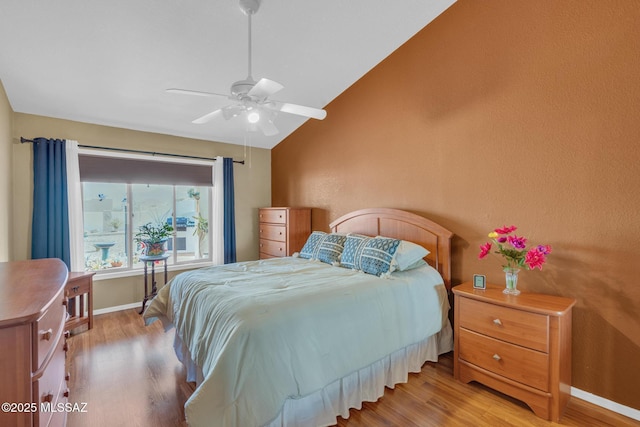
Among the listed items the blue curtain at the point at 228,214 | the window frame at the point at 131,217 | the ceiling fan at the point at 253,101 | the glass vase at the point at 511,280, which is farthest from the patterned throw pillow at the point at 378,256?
the window frame at the point at 131,217

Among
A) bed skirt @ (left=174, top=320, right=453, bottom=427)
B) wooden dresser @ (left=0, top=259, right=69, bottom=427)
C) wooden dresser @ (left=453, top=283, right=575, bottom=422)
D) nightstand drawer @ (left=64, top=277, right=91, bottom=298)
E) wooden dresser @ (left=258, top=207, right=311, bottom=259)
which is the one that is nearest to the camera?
wooden dresser @ (left=0, top=259, right=69, bottom=427)

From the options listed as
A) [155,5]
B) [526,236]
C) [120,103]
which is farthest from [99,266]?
[526,236]

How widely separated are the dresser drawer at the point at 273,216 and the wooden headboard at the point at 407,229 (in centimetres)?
90

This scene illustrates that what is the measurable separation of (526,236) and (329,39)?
248cm

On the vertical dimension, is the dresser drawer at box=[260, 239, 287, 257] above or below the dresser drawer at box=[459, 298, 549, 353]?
above

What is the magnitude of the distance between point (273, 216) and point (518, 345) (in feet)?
11.1

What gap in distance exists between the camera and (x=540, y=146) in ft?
7.30

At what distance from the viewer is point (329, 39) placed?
9.23 ft

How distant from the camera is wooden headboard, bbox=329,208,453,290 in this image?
273 cm

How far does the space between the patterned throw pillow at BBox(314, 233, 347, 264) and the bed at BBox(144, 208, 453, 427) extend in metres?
0.14

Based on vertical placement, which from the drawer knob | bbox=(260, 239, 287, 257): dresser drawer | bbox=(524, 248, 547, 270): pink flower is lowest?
bbox=(260, 239, 287, 257): dresser drawer

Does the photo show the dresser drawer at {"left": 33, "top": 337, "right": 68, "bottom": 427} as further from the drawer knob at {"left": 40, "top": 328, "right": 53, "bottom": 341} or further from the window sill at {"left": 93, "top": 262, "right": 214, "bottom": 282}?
the window sill at {"left": 93, "top": 262, "right": 214, "bottom": 282}

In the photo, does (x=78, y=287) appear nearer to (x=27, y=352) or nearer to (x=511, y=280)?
(x=27, y=352)

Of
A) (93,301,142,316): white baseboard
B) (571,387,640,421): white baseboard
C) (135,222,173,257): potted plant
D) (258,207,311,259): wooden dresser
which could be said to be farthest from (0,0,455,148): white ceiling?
(571,387,640,421): white baseboard
